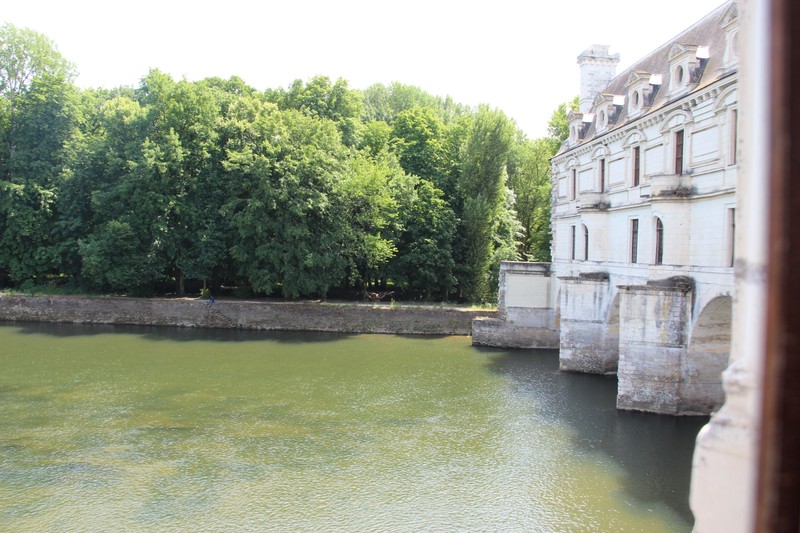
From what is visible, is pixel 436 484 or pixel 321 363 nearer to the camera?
pixel 436 484

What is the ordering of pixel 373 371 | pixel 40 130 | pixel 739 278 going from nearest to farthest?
pixel 739 278
pixel 373 371
pixel 40 130

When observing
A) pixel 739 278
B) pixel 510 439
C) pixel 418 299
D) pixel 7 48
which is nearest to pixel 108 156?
pixel 7 48

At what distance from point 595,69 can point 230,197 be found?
18.4 meters

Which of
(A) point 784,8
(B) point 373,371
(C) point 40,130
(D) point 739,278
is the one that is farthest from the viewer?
(C) point 40,130

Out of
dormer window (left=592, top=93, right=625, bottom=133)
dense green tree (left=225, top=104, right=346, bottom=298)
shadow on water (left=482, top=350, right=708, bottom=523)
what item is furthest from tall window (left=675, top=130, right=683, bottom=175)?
dense green tree (left=225, top=104, right=346, bottom=298)

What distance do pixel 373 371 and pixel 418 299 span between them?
12060mm

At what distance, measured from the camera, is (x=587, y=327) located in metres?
20.6

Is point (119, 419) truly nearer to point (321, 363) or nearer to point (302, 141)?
point (321, 363)

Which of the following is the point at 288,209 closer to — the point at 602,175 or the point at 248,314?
the point at 248,314

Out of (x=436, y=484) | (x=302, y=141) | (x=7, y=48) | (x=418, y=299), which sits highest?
(x=7, y=48)

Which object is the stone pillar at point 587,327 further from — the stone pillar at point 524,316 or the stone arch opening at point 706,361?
the stone arch opening at point 706,361

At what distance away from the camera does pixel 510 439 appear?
14430 millimetres

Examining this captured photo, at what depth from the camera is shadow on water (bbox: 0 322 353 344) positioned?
26.8 m

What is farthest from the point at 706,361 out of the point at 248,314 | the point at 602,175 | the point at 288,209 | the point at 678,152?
the point at 248,314
